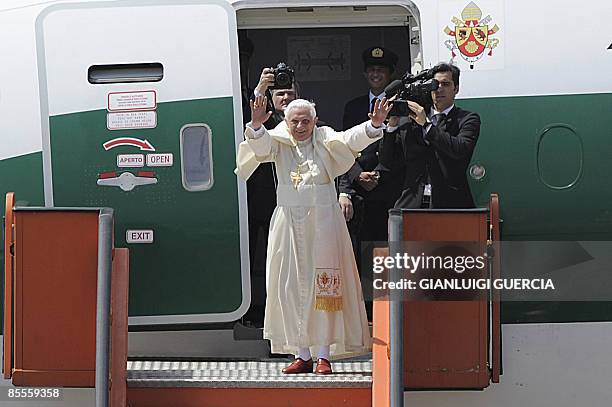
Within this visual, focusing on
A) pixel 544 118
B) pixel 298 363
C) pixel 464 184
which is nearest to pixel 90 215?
pixel 298 363

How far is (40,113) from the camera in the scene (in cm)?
589

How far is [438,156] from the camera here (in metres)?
5.86

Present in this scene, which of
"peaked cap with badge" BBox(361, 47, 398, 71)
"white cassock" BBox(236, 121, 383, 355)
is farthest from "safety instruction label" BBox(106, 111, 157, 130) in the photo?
"peaked cap with badge" BBox(361, 47, 398, 71)

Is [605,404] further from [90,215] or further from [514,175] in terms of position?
[90,215]

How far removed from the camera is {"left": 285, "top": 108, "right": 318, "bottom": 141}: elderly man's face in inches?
215

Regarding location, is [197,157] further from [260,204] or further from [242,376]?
[242,376]

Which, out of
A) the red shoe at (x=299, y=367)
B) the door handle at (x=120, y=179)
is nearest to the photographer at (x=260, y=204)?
the door handle at (x=120, y=179)

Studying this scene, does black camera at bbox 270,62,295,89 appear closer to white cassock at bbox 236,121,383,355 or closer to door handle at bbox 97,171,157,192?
white cassock at bbox 236,121,383,355

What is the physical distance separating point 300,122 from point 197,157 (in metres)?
0.76

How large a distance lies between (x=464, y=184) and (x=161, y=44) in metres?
1.92

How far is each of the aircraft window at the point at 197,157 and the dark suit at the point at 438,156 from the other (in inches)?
39.8

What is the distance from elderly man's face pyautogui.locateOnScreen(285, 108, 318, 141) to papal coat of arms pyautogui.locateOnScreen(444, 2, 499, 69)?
38.2 inches

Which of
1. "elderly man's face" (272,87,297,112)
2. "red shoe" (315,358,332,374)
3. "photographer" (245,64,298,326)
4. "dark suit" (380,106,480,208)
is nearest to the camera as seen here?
"red shoe" (315,358,332,374)

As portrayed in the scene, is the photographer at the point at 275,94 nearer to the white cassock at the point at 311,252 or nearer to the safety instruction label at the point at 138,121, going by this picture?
the white cassock at the point at 311,252
